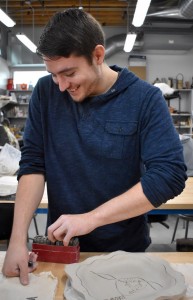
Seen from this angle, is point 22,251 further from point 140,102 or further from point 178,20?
point 178,20

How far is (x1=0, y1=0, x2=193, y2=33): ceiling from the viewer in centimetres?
751

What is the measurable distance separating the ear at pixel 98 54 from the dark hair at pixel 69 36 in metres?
0.01

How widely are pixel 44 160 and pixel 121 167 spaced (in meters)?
0.27

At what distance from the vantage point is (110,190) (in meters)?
1.19

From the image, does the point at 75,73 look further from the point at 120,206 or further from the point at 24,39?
the point at 24,39

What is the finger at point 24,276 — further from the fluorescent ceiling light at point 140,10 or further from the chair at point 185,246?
the fluorescent ceiling light at point 140,10

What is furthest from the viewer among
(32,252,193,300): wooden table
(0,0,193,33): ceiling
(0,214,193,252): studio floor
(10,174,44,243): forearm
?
(0,0,193,33): ceiling

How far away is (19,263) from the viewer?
1.02m

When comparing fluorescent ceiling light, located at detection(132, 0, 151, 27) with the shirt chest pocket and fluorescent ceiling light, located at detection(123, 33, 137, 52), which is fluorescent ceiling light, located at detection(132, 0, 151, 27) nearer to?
fluorescent ceiling light, located at detection(123, 33, 137, 52)

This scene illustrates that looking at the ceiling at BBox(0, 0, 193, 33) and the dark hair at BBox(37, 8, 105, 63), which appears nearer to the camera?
the dark hair at BBox(37, 8, 105, 63)

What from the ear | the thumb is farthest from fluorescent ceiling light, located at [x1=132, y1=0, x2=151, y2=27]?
the thumb

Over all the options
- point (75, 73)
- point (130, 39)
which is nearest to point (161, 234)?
point (75, 73)

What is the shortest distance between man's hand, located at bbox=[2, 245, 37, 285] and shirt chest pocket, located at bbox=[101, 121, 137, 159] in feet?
1.27

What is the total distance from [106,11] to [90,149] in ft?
25.6
